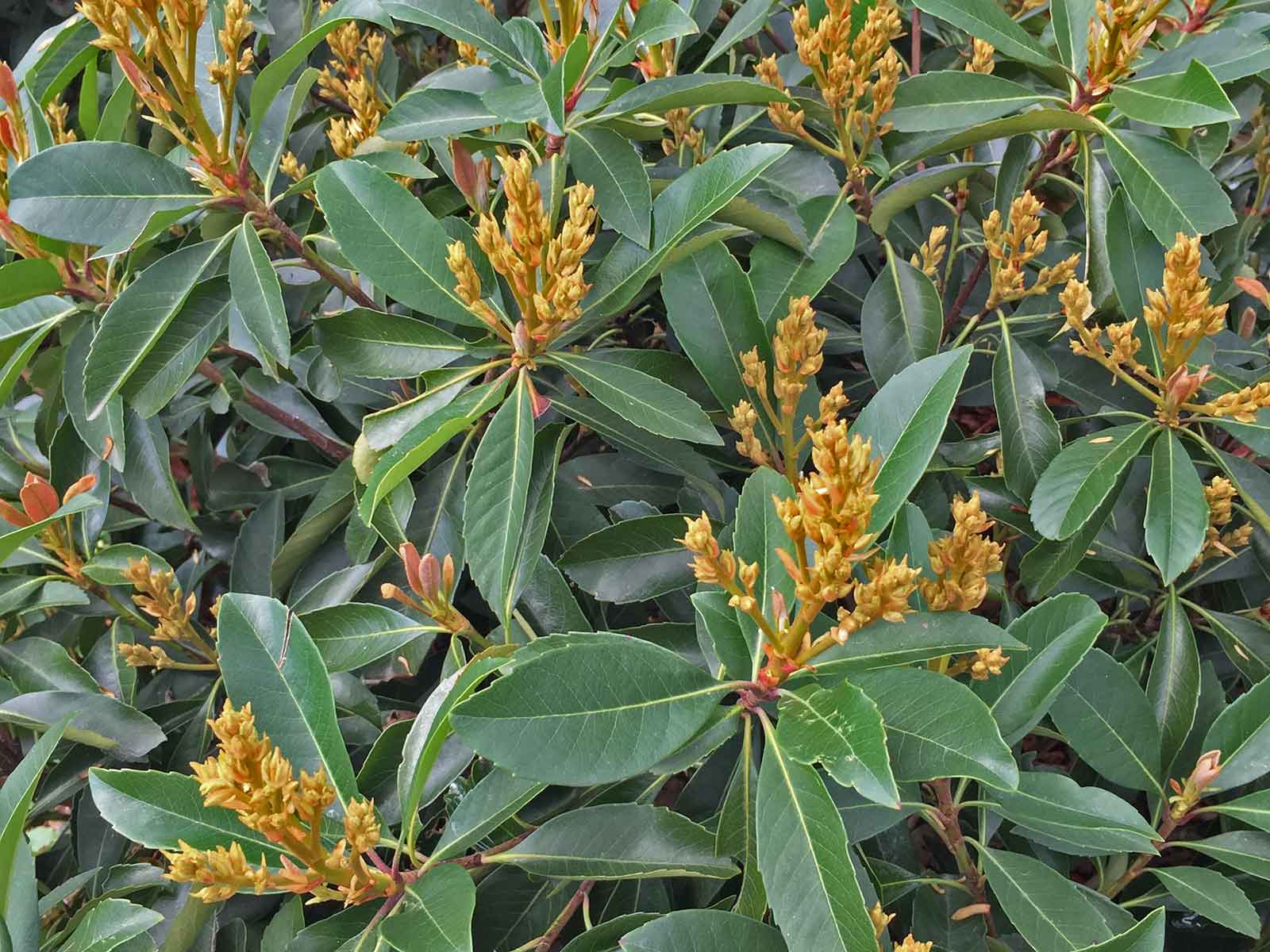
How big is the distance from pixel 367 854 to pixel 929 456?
77 centimetres

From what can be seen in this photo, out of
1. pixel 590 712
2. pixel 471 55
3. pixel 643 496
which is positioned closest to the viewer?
pixel 590 712

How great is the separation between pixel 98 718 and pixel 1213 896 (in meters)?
1.50

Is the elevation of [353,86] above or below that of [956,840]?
above

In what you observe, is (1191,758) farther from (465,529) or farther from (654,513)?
(465,529)

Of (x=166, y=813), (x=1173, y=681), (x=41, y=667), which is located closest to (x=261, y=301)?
(x=166, y=813)

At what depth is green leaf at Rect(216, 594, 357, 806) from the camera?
1155 millimetres

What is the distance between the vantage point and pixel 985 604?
1.67 metres

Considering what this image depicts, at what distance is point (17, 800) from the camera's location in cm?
119

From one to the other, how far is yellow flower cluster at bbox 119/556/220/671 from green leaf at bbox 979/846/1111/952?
1174 mm

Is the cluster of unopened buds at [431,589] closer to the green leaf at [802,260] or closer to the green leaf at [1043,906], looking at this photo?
the green leaf at [802,260]

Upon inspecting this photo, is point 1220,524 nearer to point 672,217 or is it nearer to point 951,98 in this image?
point 951,98

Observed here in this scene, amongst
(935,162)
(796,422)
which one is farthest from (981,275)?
(796,422)

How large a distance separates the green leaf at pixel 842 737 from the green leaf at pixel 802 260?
1.88ft

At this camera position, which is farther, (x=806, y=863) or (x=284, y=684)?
(x=284, y=684)
